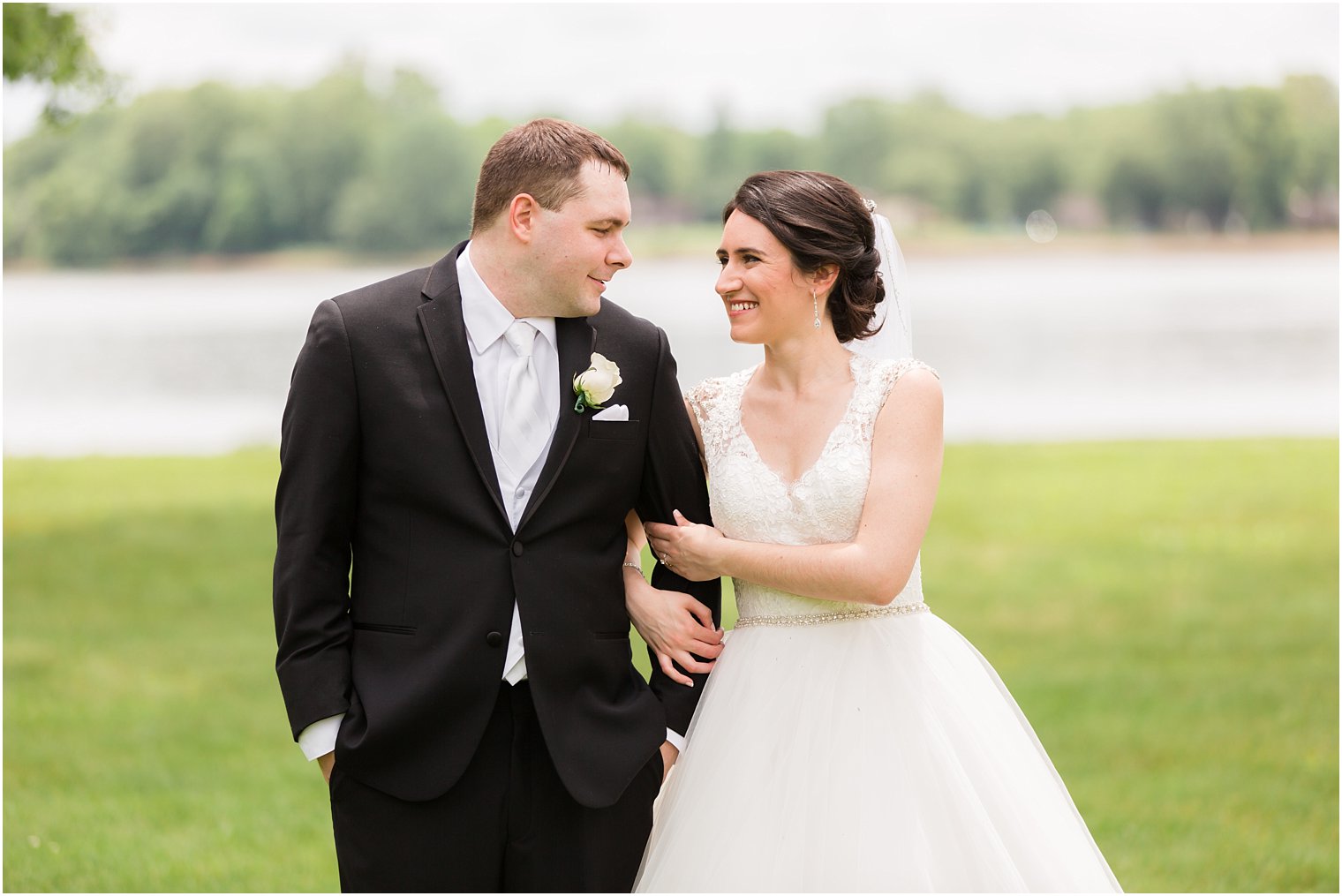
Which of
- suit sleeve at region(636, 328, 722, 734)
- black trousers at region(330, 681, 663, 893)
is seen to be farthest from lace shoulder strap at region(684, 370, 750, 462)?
black trousers at region(330, 681, 663, 893)

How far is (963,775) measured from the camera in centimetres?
349

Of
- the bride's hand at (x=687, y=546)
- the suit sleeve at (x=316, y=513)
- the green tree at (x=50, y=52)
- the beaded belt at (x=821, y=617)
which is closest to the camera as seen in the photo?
the suit sleeve at (x=316, y=513)

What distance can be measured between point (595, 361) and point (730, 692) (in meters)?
0.98

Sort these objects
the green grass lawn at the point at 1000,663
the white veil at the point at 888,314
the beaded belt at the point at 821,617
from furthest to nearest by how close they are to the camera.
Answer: the green grass lawn at the point at 1000,663 < the white veil at the point at 888,314 < the beaded belt at the point at 821,617

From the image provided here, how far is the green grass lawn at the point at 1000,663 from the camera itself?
6.06 metres

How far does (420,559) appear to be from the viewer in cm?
317

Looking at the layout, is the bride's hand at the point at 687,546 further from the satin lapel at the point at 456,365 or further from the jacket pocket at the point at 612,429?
the satin lapel at the point at 456,365

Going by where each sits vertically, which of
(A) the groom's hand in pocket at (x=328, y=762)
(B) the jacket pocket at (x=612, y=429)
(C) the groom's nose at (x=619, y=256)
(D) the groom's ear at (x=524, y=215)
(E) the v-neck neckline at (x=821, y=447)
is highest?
(D) the groom's ear at (x=524, y=215)

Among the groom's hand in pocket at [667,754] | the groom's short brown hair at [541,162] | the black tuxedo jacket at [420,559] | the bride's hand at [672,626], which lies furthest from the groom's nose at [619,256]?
the groom's hand in pocket at [667,754]

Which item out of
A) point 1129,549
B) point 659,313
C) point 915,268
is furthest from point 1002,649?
point 915,268

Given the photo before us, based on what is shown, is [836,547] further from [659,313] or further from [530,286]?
[659,313]

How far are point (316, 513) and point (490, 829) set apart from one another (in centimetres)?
82

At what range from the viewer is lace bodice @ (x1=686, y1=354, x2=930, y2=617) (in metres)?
3.51

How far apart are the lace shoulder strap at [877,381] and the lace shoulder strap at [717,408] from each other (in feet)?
1.21
